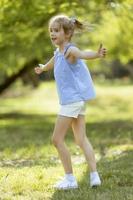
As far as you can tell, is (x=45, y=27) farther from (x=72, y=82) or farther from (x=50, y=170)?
(x=72, y=82)

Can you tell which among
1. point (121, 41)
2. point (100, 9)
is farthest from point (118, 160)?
point (121, 41)

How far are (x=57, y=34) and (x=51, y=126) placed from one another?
13185mm

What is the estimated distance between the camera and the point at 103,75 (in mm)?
61281

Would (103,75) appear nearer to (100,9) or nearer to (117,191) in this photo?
(100,9)

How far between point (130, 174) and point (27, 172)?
131cm

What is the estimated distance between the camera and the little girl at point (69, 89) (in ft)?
19.8

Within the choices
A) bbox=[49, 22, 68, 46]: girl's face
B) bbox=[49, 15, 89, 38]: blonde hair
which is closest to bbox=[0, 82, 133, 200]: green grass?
bbox=[49, 22, 68, 46]: girl's face

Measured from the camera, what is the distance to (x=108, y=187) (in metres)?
6.10

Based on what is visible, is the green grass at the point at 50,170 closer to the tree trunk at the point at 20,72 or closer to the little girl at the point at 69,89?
the little girl at the point at 69,89

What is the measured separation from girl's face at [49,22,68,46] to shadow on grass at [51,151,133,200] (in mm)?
1597

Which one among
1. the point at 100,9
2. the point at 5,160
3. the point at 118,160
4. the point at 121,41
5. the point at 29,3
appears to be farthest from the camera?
the point at 121,41

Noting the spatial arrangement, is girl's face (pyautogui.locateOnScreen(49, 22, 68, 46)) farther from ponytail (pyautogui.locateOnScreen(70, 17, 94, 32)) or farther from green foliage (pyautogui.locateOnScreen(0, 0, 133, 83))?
green foliage (pyautogui.locateOnScreen(0, 0, 133, 83))

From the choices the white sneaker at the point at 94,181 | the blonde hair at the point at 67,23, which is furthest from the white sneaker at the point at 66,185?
the blonde hair at the point at 67,23

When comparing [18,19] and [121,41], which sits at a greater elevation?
[18,19]
